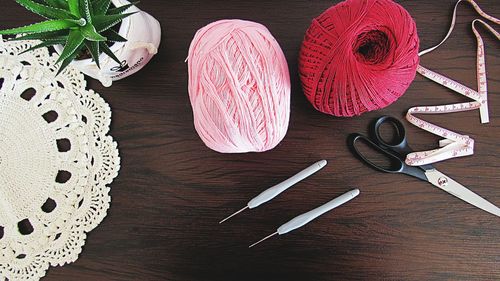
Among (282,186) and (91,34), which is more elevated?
(91,34)

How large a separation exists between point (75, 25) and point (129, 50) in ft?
0.21

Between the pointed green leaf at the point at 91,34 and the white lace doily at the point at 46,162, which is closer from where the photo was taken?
the pointed green leaf at the point at 91,34

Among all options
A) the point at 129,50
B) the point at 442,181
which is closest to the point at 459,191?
the point at 442,181

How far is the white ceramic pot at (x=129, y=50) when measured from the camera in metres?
0.46

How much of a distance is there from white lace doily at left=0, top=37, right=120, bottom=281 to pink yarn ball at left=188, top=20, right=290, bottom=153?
0.15m

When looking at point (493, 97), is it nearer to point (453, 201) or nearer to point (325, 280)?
point (453, 201)

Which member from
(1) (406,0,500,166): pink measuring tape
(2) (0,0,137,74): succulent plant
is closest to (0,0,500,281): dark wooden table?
(1) (406,0,500,166): pink measuring tape

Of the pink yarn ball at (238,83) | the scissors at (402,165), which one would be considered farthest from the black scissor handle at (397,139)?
the pink yarn ball at (238,83)

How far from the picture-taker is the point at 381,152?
0.52m

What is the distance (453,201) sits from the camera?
0.51 meters

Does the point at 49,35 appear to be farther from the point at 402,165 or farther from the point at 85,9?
the point at 402,165

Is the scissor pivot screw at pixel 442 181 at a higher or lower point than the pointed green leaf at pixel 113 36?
lower

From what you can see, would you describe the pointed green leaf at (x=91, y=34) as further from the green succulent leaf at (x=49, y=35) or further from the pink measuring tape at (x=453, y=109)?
the pink measuring tape at (x=453, y=109)

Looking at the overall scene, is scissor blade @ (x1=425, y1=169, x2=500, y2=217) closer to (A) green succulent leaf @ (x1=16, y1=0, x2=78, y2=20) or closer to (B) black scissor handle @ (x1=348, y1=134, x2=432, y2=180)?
(B) black scissor handle @ (x1=348, y1=134, x2=432, y2=180)
